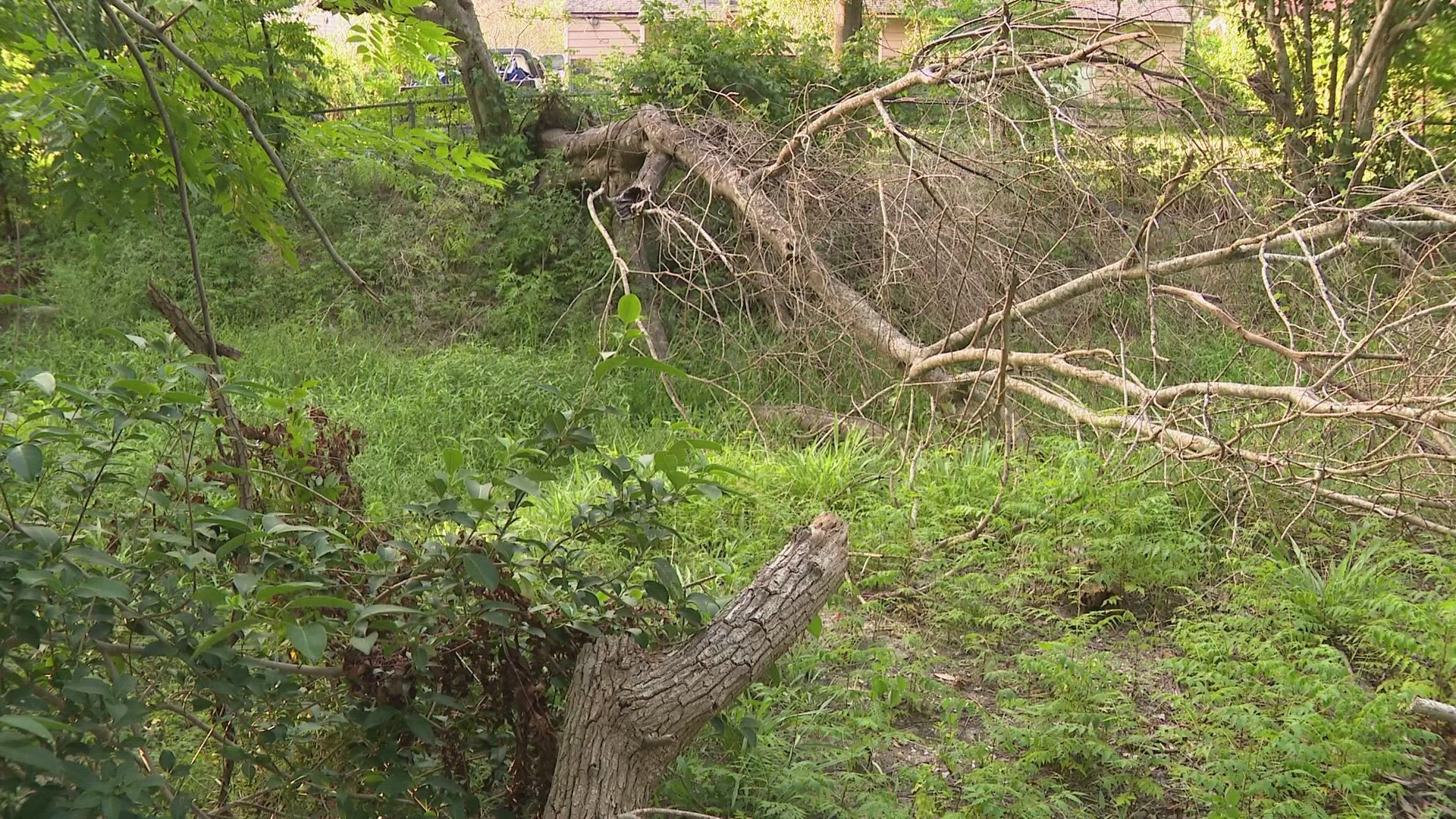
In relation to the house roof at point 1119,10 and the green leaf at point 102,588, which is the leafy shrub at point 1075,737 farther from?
the house roof at point 1119,10

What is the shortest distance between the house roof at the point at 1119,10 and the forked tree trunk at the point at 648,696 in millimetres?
3855

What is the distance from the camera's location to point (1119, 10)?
17.8ft

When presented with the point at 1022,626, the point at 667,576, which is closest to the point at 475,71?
the point at 1022,626

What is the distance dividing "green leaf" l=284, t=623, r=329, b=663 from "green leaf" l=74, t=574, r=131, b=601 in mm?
274

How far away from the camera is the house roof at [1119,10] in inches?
220

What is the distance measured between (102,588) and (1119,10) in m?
5.26

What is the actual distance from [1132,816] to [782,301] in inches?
183

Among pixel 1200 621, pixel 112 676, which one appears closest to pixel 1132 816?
pixel 1200 621

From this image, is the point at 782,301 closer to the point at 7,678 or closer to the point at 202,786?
the point at 202,786

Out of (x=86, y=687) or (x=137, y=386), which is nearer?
(x=86, y=687)

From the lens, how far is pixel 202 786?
10.1 ft

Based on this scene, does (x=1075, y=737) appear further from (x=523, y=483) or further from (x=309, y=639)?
(x=309, y=639)

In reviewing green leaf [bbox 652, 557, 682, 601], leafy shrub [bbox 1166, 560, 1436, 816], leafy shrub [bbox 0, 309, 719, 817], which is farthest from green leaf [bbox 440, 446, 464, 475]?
leafy shrub [bbox 1166, 560, 1436, 816]

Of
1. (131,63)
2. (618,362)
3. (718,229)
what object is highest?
(131,63)
